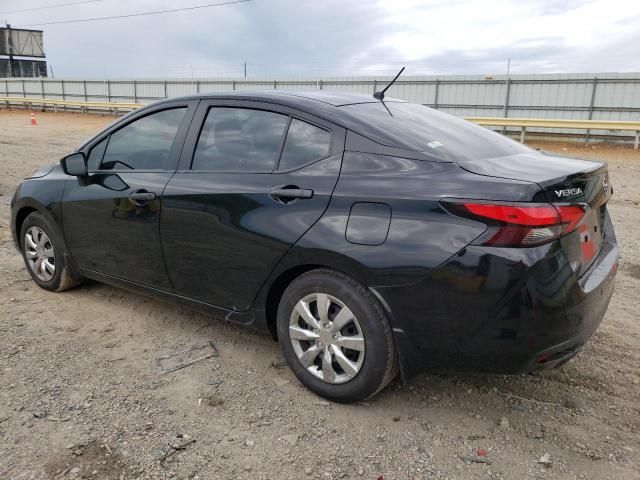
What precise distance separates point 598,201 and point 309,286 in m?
1.57

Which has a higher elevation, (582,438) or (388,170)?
(388,170)

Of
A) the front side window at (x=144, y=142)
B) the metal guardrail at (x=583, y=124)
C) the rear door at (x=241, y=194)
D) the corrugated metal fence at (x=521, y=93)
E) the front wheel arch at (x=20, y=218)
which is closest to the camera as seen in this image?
the rear door at (x=241, y=194)

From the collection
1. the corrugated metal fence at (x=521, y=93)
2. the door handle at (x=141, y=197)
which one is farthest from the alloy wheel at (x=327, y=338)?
the corrugated metal fence at (x=521, y=93)

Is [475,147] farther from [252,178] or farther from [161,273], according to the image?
[161,273]

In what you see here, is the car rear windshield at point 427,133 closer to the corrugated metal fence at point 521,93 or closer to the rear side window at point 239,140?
the rear side window at point 239,140

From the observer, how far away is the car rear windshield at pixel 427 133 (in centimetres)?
286

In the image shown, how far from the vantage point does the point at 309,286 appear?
2.93 metres

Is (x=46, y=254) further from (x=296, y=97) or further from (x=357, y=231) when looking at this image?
(x=357, y=231)

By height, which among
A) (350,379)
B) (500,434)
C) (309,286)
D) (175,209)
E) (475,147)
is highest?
(475,147)

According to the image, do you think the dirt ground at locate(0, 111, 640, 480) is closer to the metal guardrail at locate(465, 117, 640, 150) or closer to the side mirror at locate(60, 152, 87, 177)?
the side mirror at locate(60, 152, 87, 177)

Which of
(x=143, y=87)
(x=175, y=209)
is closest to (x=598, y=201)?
(x=175, y=209)

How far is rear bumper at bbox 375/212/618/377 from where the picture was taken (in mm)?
2408

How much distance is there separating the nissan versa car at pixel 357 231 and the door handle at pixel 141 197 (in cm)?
1

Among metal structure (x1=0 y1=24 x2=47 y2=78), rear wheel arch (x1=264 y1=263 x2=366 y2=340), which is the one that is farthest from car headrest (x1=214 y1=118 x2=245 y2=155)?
metal structure (x1=0 y1=24 x2=47 y2=78)
